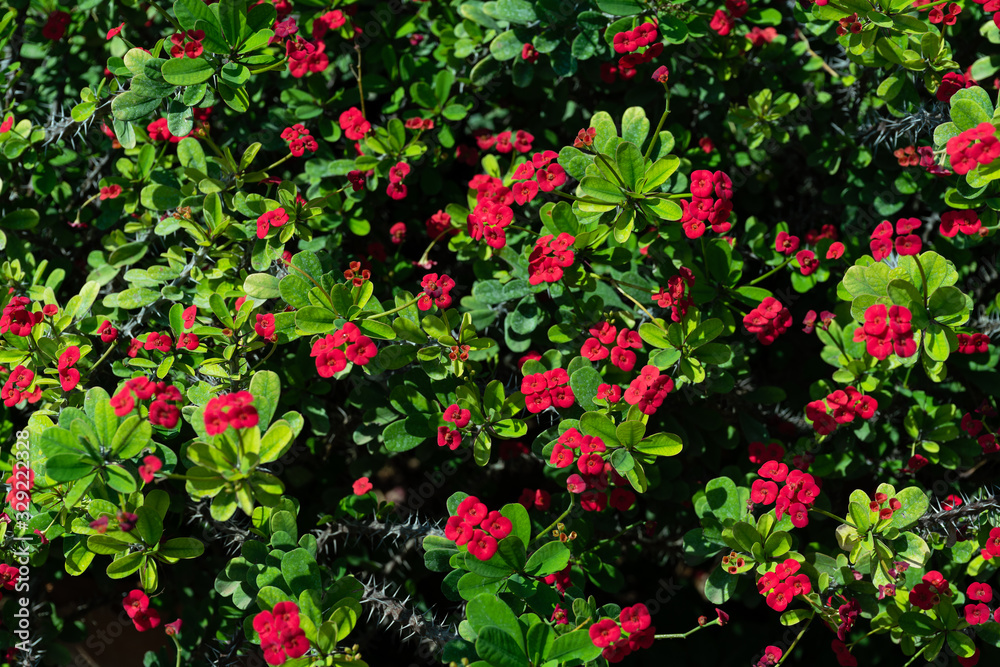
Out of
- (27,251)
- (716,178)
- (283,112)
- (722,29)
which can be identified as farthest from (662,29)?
(27,251)

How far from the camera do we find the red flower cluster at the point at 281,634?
1.54 meters

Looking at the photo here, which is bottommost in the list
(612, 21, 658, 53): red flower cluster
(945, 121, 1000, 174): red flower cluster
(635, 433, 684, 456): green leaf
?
(635, 433, 684, 456): green leaf

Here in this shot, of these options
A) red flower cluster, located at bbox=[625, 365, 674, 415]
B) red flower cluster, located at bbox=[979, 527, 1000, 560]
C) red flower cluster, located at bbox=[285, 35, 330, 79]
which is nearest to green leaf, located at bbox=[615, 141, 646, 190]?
red flower cluster, located at bbox=[625, 365, 674, 415]

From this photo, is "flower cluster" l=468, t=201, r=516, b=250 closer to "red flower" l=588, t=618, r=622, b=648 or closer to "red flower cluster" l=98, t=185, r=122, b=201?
"red flower" l=588, t=618, r=622, b=648

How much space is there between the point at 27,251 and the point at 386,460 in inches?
51.0

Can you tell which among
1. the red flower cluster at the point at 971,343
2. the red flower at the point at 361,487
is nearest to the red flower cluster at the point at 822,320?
the red flower cluster at the point at 971,343

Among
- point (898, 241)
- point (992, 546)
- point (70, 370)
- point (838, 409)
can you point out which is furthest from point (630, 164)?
point (70, 370)

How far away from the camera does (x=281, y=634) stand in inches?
60.8

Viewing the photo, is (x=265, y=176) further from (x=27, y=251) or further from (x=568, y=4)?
(x=568, y=4)

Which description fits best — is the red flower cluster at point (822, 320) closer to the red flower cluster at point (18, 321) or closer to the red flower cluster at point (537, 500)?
the red flower cluster at point (537, 500)

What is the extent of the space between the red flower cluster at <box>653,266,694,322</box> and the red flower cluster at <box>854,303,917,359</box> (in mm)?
415

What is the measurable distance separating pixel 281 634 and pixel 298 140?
4.33 feet

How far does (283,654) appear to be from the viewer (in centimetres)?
155

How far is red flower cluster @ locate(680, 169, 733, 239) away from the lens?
1.75m
